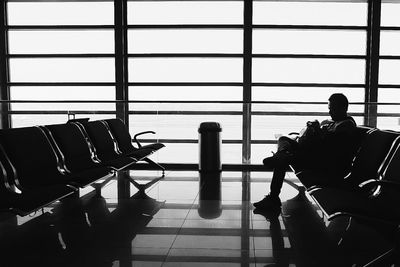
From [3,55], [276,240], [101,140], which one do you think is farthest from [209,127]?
[3,55]

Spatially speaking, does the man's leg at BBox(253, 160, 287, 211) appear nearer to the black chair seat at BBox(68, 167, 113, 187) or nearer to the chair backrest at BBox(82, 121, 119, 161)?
the black chair seat at BBox(68, 167, 113, 187)

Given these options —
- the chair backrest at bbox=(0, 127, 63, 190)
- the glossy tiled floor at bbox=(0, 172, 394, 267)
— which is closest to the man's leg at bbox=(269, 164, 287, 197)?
the glossy tiled floor at bbox=(0, 172, 394, 267)

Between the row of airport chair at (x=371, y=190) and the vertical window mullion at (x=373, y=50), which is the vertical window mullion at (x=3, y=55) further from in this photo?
the vertical window mullion at (x=373, y=50)

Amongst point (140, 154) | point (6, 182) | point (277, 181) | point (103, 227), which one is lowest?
point (103, 227)

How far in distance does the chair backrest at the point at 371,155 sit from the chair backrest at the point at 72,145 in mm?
2435

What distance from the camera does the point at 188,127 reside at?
6.24 meters

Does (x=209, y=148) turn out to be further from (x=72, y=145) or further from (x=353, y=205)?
(x=353, y=205)

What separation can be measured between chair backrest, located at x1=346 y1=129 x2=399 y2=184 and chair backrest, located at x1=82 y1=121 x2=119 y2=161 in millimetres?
2638

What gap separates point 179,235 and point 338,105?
6.05 ft

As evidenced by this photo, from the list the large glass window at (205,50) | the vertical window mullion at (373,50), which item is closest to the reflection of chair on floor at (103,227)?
the large glass window at (205,50)

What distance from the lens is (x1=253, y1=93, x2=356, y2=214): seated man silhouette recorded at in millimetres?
3215

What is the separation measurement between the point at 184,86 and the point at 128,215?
441cm

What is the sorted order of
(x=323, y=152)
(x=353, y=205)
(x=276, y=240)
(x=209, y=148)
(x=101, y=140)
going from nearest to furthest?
(x=353, y=205), (x=276, y=240), (x=323, y=152), (x=101, y=140), (x=209, y=148)

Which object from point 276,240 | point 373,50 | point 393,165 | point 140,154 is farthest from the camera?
point 373,50
